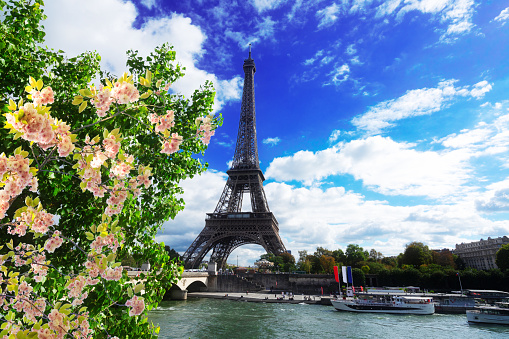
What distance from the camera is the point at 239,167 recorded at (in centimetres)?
6012

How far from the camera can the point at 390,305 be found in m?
33.1

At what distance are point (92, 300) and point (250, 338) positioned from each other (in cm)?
1732

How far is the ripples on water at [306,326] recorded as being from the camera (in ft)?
67.2

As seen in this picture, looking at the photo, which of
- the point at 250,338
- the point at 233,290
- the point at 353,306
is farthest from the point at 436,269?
the point at 250,338

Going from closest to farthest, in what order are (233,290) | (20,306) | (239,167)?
(20,306), (233,290), (239,167)

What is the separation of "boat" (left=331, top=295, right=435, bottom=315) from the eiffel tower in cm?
1873

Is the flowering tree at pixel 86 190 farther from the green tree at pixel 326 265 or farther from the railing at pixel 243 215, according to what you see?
the green tree at pixel 326 265

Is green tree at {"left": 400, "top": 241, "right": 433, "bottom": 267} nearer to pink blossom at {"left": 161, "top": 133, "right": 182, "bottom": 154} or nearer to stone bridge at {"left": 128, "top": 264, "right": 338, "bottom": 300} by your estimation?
stone bridge at {"left": 128, "top": 264, "right": 338, "bottom": 300}

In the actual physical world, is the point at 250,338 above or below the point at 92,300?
below

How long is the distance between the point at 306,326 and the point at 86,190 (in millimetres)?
23259

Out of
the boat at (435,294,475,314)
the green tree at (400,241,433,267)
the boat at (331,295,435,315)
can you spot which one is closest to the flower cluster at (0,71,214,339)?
the boat at (331,295,435,315)

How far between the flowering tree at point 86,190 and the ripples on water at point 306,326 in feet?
54.5

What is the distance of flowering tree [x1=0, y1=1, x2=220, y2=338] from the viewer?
249cm

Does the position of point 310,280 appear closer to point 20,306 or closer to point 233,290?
point 233,290
